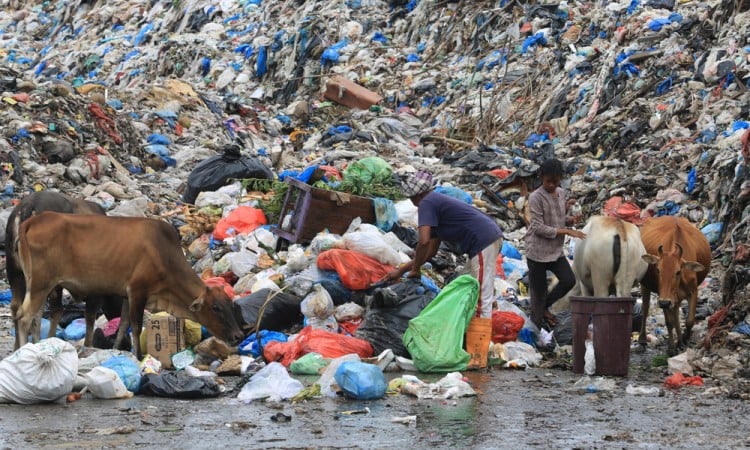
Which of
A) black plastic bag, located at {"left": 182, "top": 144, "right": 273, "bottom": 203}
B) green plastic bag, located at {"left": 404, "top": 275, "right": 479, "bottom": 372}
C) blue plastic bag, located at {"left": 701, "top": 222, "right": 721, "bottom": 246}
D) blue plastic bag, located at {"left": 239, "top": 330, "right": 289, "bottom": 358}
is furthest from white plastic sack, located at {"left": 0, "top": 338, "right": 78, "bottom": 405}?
blue plastic bag, located at {"left": 701, "top": 222, "right": 721, "bottom": 246}

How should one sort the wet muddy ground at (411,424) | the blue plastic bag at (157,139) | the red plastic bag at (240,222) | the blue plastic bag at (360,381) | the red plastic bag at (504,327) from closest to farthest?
1. the wet muddy ground at (411,424)
2. the blue plastic bag at (360,381)
3. the red plastic bag at (504,327)
4. the red plastic bag at (240,222)
5. the blue plastic bag at (157,139)

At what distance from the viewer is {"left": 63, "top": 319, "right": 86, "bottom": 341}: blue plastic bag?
1056 centimetres

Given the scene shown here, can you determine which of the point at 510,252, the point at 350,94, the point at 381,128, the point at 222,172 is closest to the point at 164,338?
the point at 510,252

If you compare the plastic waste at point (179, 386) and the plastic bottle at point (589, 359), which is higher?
the plastic bottle at point (589, 359)

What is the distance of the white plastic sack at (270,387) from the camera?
25.5ft

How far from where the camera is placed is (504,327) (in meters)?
10.3

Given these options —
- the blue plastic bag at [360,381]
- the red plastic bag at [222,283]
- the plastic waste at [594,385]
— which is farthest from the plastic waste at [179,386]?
the red plastic bag at [222,283]

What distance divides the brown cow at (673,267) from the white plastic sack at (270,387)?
3521 millimetres

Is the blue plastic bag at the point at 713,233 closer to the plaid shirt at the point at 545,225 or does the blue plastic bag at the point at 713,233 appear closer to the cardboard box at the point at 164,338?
the plaid shirt at the point at 545,225

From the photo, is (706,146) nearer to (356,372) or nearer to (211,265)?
(211,265)

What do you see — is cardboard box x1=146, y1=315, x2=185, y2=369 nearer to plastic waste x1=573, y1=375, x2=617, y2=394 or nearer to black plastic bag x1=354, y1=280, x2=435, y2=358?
black plastic bag x1=354, y1=280, x2=435, y2=358

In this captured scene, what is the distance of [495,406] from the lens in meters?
7.62

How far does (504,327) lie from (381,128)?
1212 cm

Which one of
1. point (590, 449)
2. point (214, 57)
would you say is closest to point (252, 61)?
point (214, 57)
